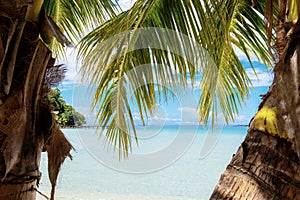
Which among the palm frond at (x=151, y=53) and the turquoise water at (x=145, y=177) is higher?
the palm frond at (x=151, y=53)

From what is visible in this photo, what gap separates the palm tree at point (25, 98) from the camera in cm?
138

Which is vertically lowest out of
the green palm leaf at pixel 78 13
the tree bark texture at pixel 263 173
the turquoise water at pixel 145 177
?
the turquoise water at pixel 145 177

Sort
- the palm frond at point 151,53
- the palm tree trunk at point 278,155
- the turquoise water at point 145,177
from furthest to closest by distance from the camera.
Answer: the turquoise water at point 145,177, the palm frond at point 151,53, the palm tree trunk at point 278,155

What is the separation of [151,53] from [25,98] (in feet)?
3.44

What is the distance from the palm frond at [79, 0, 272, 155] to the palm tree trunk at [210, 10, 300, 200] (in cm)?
126

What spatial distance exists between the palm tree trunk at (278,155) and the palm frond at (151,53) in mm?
1260

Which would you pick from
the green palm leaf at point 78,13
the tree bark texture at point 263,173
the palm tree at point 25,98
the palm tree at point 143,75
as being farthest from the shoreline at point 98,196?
the tree bark texture at point 263,173

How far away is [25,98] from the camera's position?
1.44 meters

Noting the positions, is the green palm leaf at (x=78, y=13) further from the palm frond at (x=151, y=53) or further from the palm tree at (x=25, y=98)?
the palm tree at (x=25, y=98)

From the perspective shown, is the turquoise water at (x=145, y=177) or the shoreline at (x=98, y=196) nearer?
the shoreline at (x=98, y=196)

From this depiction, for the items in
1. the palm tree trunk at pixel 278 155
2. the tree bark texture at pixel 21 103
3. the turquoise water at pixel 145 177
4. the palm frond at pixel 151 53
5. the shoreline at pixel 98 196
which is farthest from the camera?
the turquoise water at pixel 145 177

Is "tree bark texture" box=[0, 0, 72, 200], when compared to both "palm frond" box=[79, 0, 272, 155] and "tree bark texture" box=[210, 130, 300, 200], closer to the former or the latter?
"palm frond" box=[79, 0, 272, 155]

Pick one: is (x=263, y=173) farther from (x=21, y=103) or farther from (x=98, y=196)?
(x=98, y=196)

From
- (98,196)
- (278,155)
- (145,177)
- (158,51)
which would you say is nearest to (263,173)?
(278,155)
